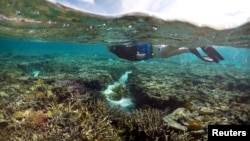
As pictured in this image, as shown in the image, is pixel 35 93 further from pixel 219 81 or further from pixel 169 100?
pixel 219 81

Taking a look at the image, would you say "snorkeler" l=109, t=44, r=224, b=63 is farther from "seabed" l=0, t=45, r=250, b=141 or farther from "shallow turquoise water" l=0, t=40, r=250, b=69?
"shallow turquoise water" l=0, t=40, r=250, b=69

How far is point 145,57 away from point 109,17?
11.7 ft

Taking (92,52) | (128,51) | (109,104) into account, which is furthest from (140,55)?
(92,52)

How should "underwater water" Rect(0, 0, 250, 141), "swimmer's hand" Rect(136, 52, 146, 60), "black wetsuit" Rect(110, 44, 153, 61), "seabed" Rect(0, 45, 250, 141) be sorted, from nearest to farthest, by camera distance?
1. "seabed" Rect(0, 45, 250, 141)
2. "underwater water" Rect(0, 0, 250, 141)
3. "black wetsuit" Rect(110, 44, 153, 61)
4. "swimmer's hand" Rect(136, 52, 146, 60)

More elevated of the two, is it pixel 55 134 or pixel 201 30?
pixel 201 30

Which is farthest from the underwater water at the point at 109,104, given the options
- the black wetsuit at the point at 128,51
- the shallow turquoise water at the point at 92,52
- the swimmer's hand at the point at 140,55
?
the shallow turquoise water at the point at 92,52

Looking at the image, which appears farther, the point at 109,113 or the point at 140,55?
the point at 140,55

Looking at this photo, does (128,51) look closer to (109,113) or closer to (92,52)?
(109,113)

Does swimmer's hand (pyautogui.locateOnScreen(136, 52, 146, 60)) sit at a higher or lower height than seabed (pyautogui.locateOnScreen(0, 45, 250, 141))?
higher

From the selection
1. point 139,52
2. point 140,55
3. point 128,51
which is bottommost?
point 140,55

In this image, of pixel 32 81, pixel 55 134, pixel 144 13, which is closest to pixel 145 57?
pixel 144 13

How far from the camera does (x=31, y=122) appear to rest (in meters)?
7.73

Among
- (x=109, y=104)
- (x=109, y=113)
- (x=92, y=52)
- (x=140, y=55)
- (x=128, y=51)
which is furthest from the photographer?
(x=92, y=52)

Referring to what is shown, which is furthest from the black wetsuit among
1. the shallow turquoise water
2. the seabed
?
the shallow turquoise water
